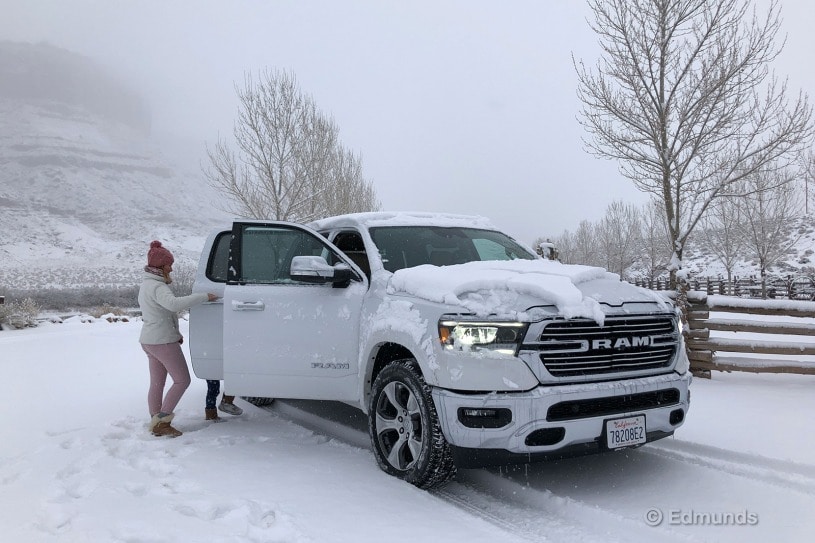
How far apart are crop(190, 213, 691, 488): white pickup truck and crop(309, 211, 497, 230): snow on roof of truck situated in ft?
0.09

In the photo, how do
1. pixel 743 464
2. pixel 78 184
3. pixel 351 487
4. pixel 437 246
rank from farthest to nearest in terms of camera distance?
pixel 78 184 < pixel 437 246 < pixel 743 464 < pixel 351 487

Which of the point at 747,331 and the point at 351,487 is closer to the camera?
the point at 351,487

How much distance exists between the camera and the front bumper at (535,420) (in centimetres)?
330

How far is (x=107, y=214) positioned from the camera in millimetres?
100688

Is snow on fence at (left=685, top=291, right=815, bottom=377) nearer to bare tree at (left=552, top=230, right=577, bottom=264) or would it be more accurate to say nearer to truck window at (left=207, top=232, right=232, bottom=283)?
truck window at (left=207, top=232, right=232, bottom=283)

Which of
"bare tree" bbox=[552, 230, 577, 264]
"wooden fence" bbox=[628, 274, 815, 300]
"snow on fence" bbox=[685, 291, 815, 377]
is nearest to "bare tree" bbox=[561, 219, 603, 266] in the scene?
"bare tree" bbox=[552, 230, 577, 264]

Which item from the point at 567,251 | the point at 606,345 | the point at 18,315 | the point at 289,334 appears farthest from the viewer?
the point at 567,251

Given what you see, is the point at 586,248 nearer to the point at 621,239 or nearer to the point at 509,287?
the point at 621,239

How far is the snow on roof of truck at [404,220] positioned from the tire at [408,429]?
158cm

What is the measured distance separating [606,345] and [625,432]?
0.54 m

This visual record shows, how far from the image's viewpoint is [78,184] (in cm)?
11119

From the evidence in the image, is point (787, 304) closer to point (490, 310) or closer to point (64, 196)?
point (490, 310)

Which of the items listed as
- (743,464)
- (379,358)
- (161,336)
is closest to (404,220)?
(379,358)

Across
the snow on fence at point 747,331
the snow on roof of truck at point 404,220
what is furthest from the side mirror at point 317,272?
the snow on fence at point 747,331
